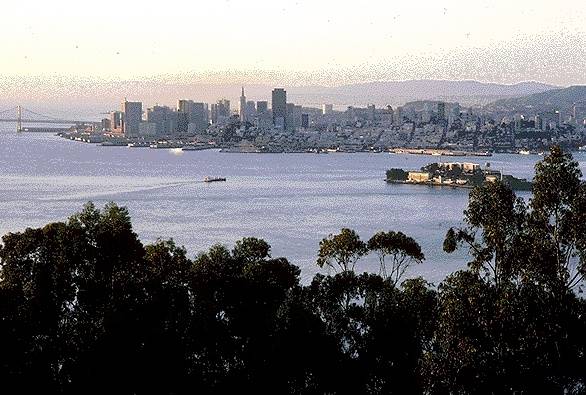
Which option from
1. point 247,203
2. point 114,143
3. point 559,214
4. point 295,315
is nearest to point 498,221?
point 559,214

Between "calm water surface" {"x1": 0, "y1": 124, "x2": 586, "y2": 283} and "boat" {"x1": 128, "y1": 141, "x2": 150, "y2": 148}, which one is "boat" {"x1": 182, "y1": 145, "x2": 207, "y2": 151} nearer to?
"boat" {"x1": 128, "y1": 141, "x2": 150, "y2": 148}

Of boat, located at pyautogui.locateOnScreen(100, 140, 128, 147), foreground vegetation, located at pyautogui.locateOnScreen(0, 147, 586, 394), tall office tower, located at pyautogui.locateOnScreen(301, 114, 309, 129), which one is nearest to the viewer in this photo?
foreground vegetation, located at pyautogui.locateOnScreen(0, 147, 586, 394)

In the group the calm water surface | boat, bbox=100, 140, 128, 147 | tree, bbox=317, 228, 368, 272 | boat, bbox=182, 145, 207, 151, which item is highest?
tree, bbox=317, 228, 368, 272

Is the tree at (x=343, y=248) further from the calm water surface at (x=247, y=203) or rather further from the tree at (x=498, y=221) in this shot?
the calm water surface at (x=247, y=203)

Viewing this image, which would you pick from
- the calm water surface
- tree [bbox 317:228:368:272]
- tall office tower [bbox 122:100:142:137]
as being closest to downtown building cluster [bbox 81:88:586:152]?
tall office tower [bbox 122:100:142:137]

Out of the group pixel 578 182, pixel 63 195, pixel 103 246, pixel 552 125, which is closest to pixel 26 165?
Answer: pixel 63 195

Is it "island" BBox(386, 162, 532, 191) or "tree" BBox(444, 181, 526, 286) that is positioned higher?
"tree" BBox(444, 181, 526, 286)

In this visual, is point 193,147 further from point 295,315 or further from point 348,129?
point 295,315

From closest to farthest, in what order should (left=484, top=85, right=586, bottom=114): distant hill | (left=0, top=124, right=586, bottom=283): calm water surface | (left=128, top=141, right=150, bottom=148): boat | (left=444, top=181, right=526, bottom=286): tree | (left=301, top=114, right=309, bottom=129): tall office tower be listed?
1. (left=444, top=181, right=526, bottom=286): tree
2. (left=0, top=124, right=586, bottom=283): calm water surface
3. (left=128, top=141, right=150, bottom=148): boat
4. (left=301, top=114, right=309, bottom=129): tall office tower
5. (left=484, top=85, right=586, bottom=114): distant hill

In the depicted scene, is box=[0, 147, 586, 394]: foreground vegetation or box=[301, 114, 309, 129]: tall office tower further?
box=[301, 114, 309, 129]: tall office tower
